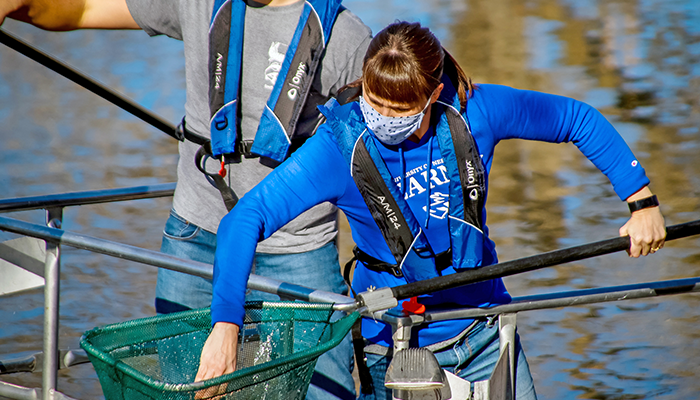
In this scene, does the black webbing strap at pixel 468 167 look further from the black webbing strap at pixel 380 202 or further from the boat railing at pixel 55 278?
the boat railing at pixel 55 278

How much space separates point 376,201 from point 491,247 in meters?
0.48

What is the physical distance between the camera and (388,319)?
2.08 m

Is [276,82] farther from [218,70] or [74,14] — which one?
[74,14]

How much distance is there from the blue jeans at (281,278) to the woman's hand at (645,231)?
3.35 feet

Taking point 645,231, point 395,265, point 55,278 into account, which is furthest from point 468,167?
point 55,278

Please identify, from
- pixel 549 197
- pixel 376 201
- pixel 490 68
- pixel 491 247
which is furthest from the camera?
pixel 490 68

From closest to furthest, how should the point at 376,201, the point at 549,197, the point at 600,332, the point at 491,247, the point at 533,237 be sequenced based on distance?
1. the point at 376,201
2. the point at 491,247
3. the point at 600,332
4. the point at 533,237
5. the point at 549,197

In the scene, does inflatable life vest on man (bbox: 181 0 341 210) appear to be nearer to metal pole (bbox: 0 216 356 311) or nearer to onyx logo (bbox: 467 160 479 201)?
metal pole (bbox: 0 216 356 311)

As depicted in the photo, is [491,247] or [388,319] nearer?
[388,319]

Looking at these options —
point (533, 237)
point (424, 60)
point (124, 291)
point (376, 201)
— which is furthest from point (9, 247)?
point (533, 237)

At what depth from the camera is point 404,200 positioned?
2.28 metres

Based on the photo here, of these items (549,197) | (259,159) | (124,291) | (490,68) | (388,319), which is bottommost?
(388,319)

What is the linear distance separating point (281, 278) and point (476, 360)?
802mm

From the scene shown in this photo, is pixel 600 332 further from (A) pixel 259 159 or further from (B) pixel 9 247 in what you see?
(B) pixel 9 247
